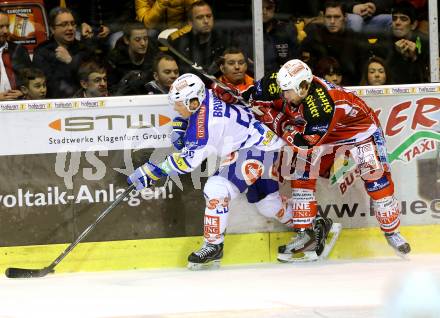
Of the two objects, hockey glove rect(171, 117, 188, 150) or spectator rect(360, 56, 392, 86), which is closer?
hockey glove rect(171, 117, 188, 150)

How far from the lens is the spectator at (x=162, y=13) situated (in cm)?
518

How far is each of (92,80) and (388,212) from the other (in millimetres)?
2145

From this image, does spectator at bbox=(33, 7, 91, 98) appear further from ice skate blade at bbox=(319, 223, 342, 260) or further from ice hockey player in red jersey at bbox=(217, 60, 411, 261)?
ice skate blade at bbox=(319, 223, 342, 260)

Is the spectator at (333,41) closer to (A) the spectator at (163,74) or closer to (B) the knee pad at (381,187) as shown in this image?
(B) the knee pad at (381,187)

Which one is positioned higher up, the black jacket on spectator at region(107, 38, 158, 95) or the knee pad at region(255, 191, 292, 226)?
the black jacket on spectator at region(107, 38, 158, 95)

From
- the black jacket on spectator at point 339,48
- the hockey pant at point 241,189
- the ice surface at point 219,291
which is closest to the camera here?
the ice surface at point 219,291

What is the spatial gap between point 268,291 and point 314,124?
122 centimetres

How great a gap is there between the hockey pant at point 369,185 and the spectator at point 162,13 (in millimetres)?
1232

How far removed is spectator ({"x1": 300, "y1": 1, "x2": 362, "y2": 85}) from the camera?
5.45 metres

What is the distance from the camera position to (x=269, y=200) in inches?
212

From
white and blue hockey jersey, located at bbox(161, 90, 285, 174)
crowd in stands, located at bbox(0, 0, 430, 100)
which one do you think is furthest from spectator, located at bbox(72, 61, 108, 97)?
white and blue hockey jersey, located at bbox(161, 90, 285, 174)

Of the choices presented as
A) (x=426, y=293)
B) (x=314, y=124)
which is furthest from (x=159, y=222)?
(x=426, y=293)

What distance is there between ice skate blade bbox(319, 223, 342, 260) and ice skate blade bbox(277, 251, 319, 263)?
0.33 ft

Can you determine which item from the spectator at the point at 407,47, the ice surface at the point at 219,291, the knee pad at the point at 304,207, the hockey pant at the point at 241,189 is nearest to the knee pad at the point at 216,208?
the hockey pant at the point at 241,189
